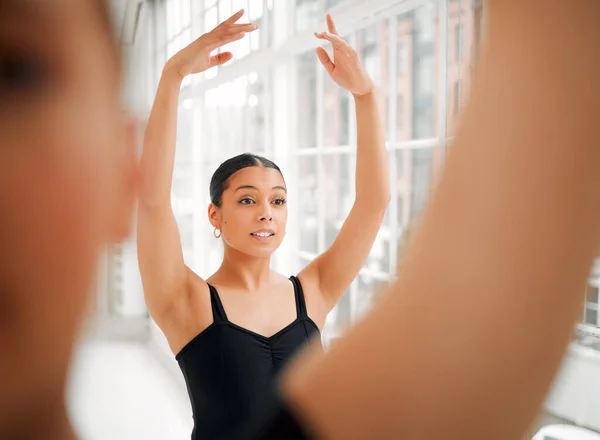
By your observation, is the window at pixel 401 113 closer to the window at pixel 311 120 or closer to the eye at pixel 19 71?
the window at pixel 311 120

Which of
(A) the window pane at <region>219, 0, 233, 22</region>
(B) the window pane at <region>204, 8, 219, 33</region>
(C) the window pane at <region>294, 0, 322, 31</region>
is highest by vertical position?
(C) the window pane at <region>294, 0, 322, 31</region>

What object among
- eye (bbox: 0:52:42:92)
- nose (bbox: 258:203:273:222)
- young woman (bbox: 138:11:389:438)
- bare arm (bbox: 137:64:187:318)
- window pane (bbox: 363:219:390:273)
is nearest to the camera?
eye (bbox: 0:52:42:92)

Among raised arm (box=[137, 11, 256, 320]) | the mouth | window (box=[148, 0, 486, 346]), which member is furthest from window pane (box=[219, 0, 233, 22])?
the mouth

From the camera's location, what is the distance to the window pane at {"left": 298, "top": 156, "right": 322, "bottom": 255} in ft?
2.68

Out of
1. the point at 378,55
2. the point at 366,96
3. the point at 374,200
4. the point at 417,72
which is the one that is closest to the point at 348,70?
the point at 366,96

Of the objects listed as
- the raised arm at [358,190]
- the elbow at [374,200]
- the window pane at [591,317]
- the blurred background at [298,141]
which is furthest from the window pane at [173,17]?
the window pane at [591,317]

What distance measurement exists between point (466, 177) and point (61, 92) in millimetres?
85

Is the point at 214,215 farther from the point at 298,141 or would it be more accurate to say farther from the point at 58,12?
the point at 58,12

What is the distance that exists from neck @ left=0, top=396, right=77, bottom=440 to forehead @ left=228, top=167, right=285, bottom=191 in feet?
1.48

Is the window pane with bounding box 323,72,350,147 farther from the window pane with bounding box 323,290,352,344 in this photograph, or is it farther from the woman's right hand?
the woman's right hand

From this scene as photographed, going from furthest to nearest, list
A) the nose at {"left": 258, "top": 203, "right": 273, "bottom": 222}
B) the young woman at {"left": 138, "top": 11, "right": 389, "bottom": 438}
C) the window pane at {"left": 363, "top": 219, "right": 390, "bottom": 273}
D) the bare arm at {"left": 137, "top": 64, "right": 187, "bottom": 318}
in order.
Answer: the window pane at {"left": 363, "top": 219, "right": 390, "bottom": 273}, the nose at {"left": 258, "top": 203, "right": 273, "bottom": 222}, the young woman at {"left": 138, "top": 11, "right": 389, "bottom": 438}, the bare arm at {"left": 137, "top": 64, "right": 187, "bottom": 318}

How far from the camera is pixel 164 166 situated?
0.32 meters

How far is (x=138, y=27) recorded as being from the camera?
0.15 metres

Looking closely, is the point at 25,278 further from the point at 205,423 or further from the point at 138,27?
the point at 205,423
